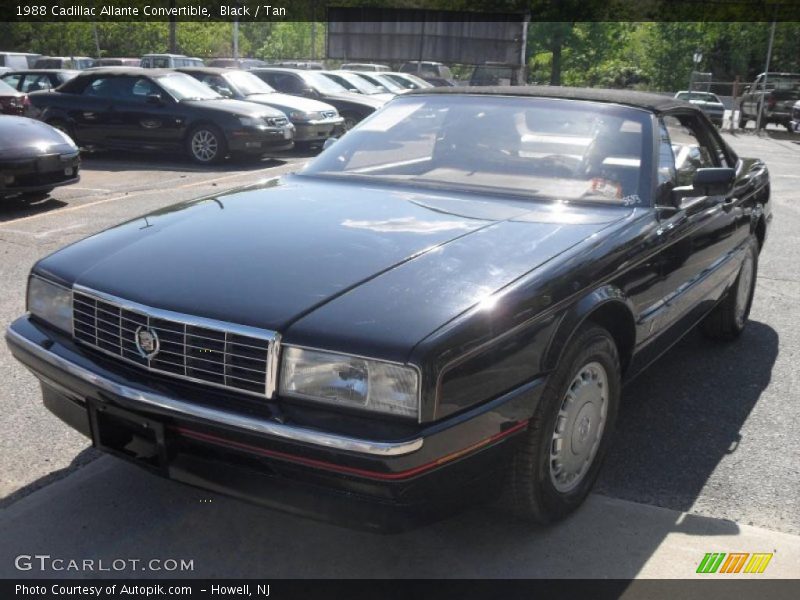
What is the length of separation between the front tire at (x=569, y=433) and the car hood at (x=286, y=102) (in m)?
12.3

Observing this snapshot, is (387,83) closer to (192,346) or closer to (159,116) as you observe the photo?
(159,116)

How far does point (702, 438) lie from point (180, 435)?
8.01 feet

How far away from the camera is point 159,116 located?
13.1m

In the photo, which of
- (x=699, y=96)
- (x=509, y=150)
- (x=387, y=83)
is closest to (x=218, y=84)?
(x=387, y=83)

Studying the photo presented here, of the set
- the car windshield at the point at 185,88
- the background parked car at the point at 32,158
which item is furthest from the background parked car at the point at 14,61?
the background parked car at the point at 32,158

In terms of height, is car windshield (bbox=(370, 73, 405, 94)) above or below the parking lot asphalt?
above

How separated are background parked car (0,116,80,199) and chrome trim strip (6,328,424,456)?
6315mm

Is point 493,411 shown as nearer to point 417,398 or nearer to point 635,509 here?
point 417,398

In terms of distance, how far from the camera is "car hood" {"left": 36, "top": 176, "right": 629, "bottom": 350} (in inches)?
103

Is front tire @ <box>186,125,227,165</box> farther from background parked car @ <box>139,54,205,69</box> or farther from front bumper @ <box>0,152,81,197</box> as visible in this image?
background parked car @ <box>139,54,205,69</box>

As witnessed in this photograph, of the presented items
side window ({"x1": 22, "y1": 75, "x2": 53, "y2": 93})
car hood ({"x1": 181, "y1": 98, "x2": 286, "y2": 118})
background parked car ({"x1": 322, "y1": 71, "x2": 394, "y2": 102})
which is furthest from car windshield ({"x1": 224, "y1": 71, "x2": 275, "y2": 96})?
side window ({"x1": 22, "y1": 75, "x2": 53, "y2": 93})

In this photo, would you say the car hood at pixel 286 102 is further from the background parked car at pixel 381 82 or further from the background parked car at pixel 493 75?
the background parked car at pixel 493 75

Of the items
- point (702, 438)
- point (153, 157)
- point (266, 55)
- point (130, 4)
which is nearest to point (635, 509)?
point (702, 438)

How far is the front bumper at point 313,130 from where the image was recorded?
14602 millimetres
